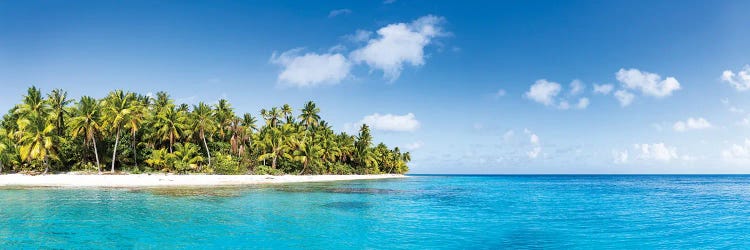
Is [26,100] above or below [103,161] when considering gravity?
above

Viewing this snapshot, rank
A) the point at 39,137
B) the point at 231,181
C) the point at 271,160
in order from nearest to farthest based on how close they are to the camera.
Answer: the point at 39,137 < the point at 231,181 < the point at 271,160

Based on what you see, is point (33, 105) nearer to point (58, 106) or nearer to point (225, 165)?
point (58, 106)

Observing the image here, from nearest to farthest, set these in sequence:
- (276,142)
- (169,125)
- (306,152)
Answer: (169,125) < (276,142) < (306,152)

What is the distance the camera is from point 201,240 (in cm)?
1524

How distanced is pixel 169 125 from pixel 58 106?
39.5 feet

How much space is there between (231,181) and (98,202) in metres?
26.9

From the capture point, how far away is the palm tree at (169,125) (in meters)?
53.9

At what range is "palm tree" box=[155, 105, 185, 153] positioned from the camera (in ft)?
177

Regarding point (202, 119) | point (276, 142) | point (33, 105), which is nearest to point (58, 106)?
point (33, 105)

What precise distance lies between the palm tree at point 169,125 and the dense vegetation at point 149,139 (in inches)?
4.6

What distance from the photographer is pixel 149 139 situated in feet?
188

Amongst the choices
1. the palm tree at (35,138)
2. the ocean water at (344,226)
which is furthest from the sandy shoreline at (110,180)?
the ocean water at (344,226)

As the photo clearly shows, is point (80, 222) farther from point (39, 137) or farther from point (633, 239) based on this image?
point (39, 137)

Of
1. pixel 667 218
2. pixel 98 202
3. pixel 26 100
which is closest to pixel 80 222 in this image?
pixel 98 202
